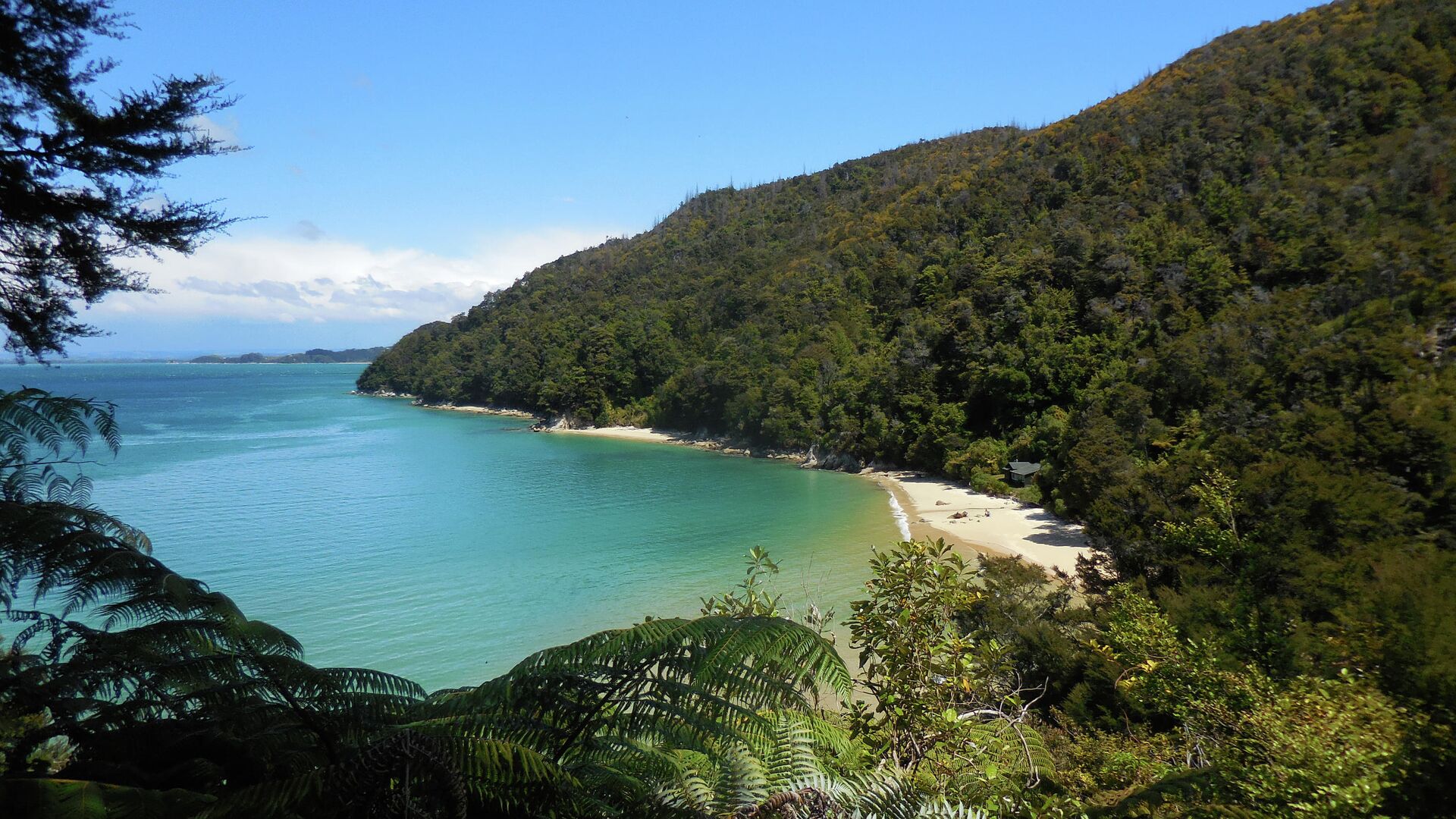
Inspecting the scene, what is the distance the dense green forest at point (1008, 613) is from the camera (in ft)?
9.66

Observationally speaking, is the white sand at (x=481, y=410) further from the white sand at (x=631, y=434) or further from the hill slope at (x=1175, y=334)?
the white sand at (x=631, y=434)

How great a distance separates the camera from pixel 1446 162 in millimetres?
27031

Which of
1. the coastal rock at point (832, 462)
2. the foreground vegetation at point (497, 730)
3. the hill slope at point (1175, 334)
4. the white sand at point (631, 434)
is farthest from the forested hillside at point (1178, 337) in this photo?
the white sand at point (631, 434)

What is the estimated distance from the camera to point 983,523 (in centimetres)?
2405

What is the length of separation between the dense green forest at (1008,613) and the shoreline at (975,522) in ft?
4.17

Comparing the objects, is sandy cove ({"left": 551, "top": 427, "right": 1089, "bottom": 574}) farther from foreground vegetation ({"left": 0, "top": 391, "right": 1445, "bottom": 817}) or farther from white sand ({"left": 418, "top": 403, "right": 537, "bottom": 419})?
white sand ({"left": 418, "top": 403, "right": 537, "bottom": 419})

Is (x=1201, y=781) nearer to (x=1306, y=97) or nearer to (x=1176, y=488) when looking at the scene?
(x=1176, y=488)

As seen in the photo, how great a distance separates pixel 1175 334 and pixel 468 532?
1085 inches

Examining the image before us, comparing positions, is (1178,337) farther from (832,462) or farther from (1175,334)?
(832,462)

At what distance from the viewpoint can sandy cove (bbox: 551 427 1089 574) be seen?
20.6 meters

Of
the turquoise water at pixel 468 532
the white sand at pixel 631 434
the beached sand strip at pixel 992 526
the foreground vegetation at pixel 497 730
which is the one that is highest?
the foreground vegetation at pixel 497 730

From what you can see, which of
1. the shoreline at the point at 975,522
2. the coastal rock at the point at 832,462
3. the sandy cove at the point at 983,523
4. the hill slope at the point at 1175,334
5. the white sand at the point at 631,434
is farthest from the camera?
the white sand at the point at 631,434

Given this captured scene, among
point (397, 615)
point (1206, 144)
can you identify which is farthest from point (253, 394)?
point (1206, 144)

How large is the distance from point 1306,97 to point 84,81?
50.8m
